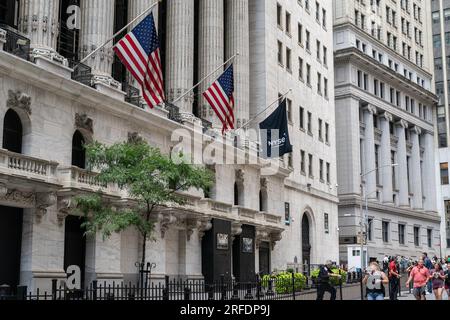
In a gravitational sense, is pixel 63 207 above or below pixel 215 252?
above

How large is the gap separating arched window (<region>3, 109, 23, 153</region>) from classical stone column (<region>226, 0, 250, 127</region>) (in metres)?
21.7

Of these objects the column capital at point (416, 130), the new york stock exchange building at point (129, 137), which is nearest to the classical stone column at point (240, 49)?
the new york stock exchange building at point (129, 137)

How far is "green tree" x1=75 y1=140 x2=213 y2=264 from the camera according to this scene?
28.8 meters

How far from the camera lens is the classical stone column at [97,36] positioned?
35.3 m

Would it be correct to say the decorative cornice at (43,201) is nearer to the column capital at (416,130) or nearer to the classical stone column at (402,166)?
the classical stone column at (402,166)

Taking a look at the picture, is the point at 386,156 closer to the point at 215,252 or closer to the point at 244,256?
the point at 244,256

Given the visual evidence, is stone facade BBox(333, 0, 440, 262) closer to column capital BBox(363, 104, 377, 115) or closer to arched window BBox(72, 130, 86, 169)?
column capital BBox(363, 104, 377, 115)

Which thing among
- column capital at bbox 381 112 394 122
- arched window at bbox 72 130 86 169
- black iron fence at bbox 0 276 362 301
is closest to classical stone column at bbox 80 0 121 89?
arched window at bbox 72 130 86 169

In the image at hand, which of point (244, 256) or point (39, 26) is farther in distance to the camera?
point (244, 256)

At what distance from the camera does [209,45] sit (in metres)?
47.1

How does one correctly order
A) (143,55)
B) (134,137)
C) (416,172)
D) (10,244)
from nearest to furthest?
(10,244) < (143,55) < (134,137) < (416,172)

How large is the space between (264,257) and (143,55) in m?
26.2

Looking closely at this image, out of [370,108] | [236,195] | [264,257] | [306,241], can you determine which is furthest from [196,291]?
[370,108]

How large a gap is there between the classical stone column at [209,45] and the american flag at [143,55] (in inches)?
614
